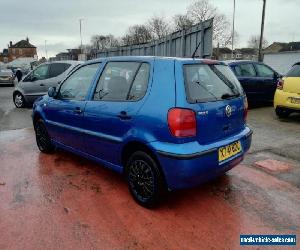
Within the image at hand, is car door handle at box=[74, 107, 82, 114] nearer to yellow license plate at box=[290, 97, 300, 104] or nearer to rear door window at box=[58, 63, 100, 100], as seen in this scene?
rear door window at box=[58, 63, 100, 100]

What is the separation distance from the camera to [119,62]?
4422 mm

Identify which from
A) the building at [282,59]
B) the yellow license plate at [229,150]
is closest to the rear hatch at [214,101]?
the yellow license plate at [229,150]

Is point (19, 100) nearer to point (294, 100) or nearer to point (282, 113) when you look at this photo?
point (282, 113)

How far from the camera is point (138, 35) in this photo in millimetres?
72750

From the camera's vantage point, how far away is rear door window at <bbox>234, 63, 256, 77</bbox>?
1052 cm

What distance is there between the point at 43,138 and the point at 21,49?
120 metres

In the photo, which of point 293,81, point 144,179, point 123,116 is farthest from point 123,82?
point 293,81

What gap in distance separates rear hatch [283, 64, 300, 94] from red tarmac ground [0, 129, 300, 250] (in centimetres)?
393

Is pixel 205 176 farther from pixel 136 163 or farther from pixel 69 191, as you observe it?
pixel 69 191

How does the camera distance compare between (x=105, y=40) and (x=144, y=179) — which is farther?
(x=105, y=40)

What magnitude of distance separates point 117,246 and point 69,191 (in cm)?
148

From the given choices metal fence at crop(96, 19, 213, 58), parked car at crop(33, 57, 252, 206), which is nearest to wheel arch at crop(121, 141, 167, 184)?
parked car at crop(33, 57, 252, 206)

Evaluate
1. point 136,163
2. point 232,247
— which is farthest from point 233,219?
point 136,163

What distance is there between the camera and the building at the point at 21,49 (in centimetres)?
11356
